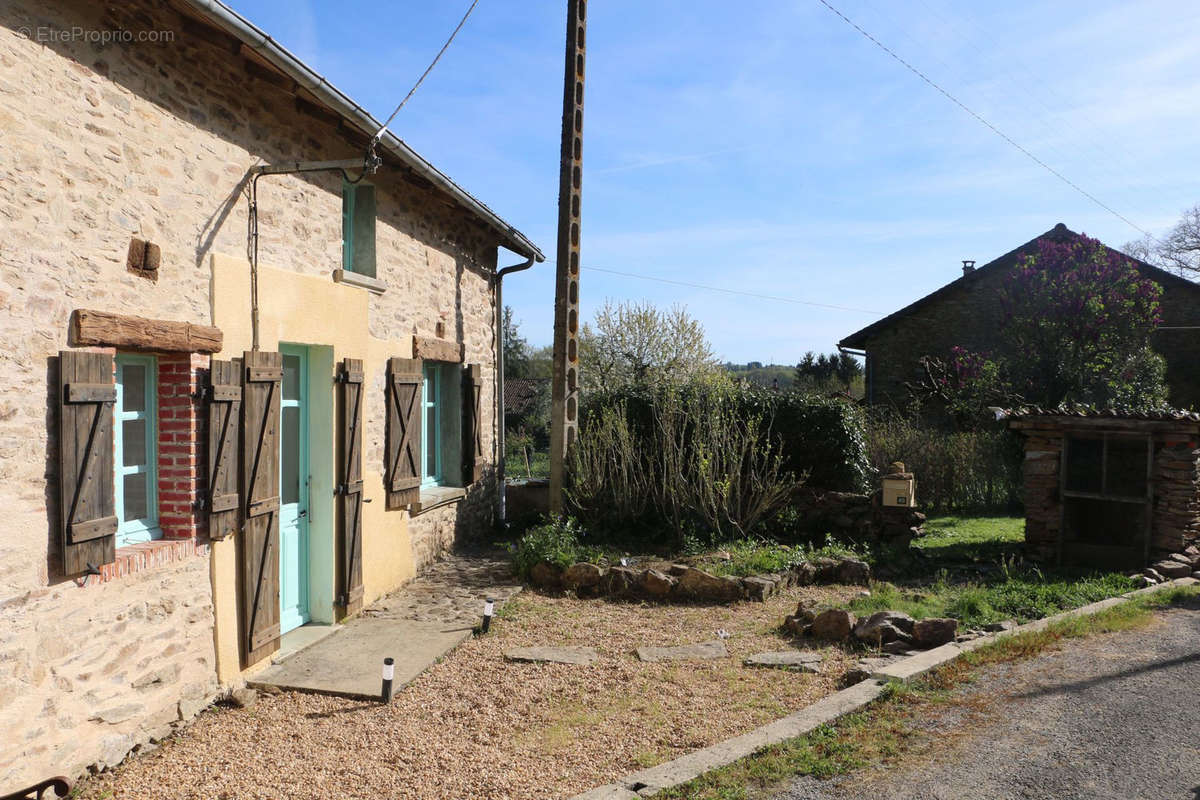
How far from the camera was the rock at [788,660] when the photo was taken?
5.61 metres

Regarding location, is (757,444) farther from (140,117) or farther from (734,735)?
(140,117)

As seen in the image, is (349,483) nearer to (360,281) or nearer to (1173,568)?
(360,281)

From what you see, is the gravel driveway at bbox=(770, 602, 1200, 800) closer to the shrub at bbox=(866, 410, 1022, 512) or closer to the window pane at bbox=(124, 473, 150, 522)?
the window pane at bbox=(124, 473, 150, 522)

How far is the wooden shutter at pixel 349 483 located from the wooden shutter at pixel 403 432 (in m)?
0.70

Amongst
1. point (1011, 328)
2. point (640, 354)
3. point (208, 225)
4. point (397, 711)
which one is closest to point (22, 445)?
point (208, 225)

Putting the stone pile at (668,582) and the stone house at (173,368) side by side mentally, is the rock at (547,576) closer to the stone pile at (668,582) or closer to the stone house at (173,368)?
the stone pile at (668,582)

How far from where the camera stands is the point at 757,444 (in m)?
10.2

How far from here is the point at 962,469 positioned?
44.9 ft

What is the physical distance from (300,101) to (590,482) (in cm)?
540

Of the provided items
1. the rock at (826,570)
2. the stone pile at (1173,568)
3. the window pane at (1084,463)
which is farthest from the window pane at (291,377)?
the window pane at (1084,463)

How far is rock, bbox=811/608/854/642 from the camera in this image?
618 cm

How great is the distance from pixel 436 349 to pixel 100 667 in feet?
15.1

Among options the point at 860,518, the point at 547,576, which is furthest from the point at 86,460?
the point at 860,518

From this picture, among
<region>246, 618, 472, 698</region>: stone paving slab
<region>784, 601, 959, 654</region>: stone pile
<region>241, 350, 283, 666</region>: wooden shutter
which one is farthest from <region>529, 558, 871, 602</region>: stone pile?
<region>241, 350, 283, 666</region>: wooden shutter
